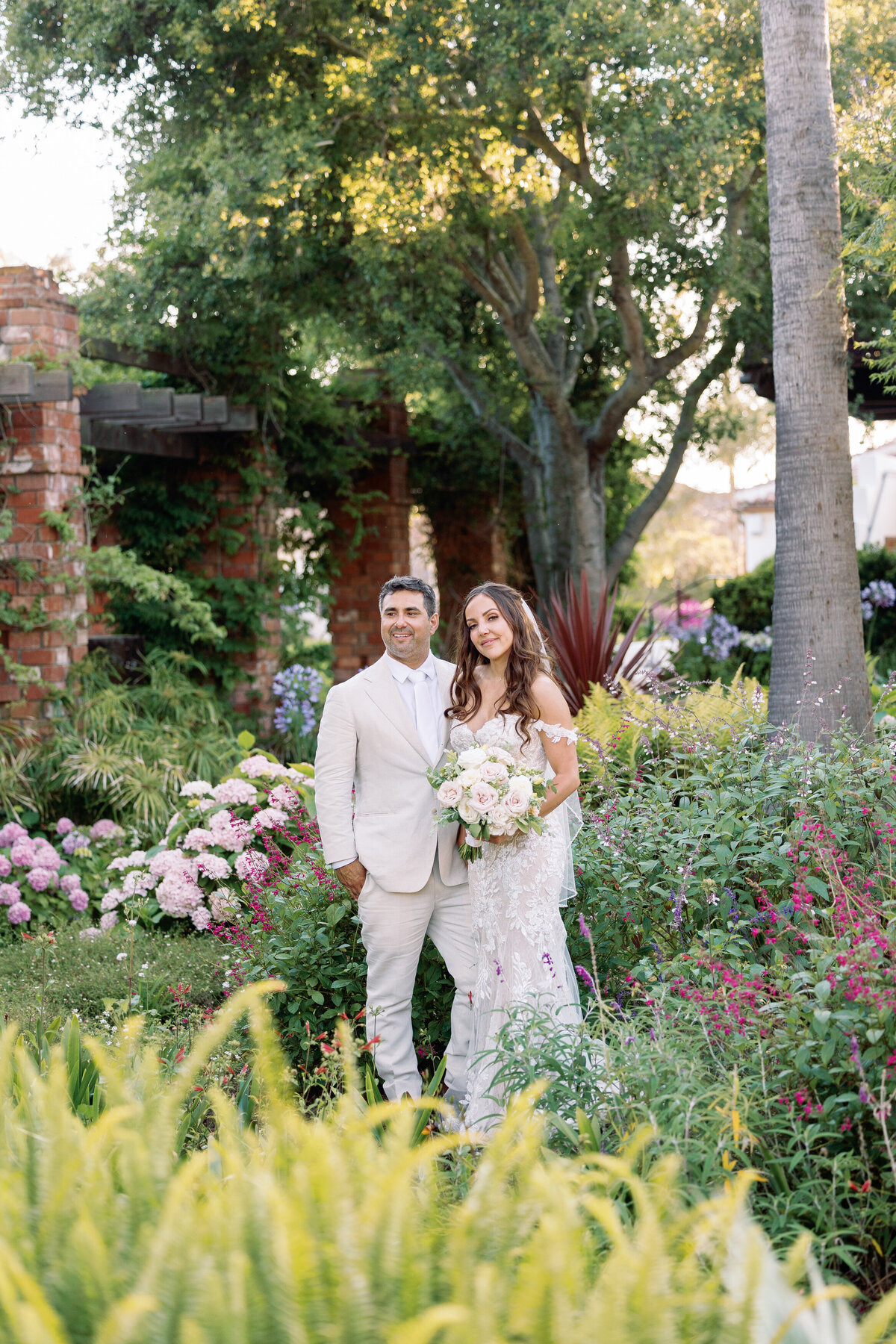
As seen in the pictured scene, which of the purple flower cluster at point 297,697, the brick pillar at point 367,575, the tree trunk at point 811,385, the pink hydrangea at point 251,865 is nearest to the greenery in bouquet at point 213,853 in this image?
the pink hydrangea at point 251,865

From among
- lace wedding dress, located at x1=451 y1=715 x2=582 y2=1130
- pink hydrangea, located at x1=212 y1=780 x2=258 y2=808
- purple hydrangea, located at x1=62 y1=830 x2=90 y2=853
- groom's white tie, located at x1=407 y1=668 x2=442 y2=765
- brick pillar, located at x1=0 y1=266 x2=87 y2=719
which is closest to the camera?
lace wedding dress, located at x1=451 y1=715 x2=582 y2=1130

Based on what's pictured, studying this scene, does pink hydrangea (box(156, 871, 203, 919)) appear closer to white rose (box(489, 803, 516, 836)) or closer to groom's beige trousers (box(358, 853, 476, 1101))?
groom's beige trousers (box(358, 853, 476, 1101))

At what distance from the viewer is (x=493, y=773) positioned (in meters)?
3.59

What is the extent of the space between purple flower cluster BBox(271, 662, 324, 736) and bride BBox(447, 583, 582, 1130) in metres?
5.37

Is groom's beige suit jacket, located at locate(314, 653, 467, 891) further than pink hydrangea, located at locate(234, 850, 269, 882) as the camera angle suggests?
No

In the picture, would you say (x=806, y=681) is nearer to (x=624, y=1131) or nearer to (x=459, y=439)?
(x=624, y=1131)

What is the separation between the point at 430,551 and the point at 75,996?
1099 cm

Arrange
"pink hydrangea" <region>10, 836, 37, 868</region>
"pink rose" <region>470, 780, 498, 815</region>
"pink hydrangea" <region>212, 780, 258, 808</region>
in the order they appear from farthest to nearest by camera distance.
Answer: "pink hydrangea" <region>10, 836, 37, 868</region>
"pink hydrangea" <region>212, 780, 258, 808</region>
"pink rose" <region>470, 780, 498, 815</region>

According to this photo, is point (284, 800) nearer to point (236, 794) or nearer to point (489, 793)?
point (236, 794)

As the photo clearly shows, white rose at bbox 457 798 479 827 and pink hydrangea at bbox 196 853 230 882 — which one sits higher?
white rose at bbox 457 798 479 827

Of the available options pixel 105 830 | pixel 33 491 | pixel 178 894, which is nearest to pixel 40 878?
pixel 105 830

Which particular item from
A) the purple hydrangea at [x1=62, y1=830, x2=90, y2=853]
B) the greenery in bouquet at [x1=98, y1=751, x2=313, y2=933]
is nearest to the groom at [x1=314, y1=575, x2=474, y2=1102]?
the greenery in bouquet at [x1=98, y1=751, x2=313, y2=933]

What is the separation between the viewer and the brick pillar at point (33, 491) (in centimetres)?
781

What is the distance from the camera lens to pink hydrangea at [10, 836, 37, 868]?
640 centimetres
